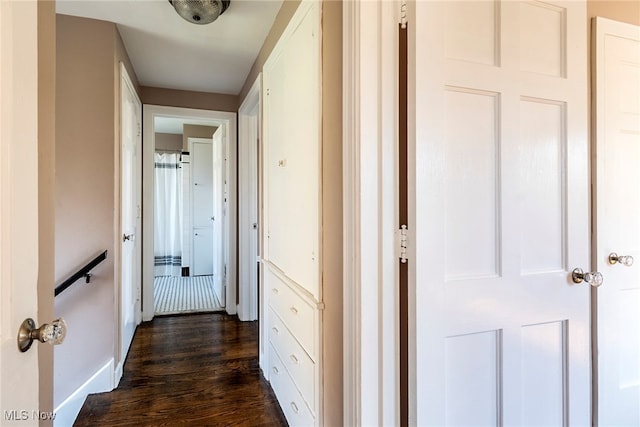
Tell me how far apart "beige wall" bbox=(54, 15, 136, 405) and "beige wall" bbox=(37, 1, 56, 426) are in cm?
122

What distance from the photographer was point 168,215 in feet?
17.8

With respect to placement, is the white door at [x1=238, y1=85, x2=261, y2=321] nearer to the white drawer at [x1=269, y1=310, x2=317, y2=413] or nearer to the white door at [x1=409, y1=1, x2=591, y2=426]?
the white drawer at [x1=269, y1=310, x2=317, y2=413]

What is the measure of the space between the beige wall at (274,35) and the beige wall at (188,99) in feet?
1.97

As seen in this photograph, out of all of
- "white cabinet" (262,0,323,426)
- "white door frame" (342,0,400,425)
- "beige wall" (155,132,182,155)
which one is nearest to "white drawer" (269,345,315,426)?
"white cabinet" (262,0,323,426)

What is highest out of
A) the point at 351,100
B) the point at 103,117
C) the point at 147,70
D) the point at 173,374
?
the point at 147,70

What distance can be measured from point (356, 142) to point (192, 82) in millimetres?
2673

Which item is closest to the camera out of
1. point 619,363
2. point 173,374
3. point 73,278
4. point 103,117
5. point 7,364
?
point 7,364

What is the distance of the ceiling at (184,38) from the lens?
1.94 metres

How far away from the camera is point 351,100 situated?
1.01 metres

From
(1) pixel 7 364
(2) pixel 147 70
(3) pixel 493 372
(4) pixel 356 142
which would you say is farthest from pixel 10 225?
(2) pixel 147 70

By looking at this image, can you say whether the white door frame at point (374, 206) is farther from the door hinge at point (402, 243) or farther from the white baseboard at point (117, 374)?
the white baseboard at point (117, 374)

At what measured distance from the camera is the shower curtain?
5.35 metres

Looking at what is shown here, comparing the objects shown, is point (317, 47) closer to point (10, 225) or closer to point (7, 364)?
point (10, 225)

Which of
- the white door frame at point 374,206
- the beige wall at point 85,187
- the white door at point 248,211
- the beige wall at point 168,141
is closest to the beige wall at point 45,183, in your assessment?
the white door frame at point 374,206
